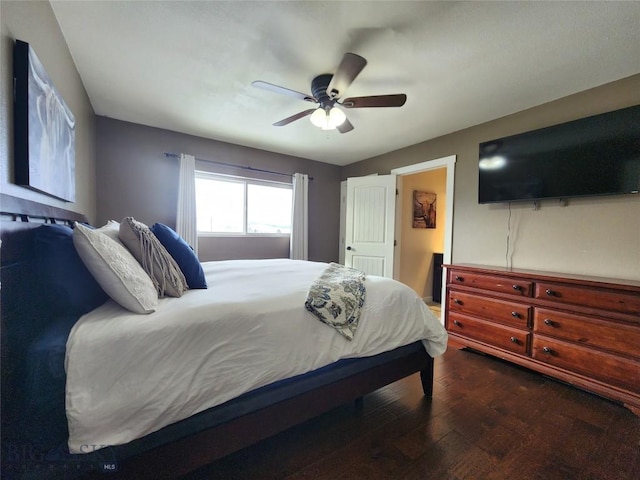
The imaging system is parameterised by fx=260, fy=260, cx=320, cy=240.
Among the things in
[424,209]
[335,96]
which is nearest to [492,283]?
[335,96]

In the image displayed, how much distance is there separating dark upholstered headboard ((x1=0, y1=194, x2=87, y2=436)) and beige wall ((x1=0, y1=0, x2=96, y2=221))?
14 cm

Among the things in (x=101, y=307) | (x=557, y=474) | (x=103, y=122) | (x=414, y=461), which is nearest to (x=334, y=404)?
(x=414, y=461)

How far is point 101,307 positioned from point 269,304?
695 millimetres

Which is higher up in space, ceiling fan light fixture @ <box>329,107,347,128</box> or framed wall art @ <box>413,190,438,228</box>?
ceiling fan light fixture @ <box>329,107,347,128</box>

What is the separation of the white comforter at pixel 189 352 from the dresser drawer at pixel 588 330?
4.74ft

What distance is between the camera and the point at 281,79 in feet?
6.86

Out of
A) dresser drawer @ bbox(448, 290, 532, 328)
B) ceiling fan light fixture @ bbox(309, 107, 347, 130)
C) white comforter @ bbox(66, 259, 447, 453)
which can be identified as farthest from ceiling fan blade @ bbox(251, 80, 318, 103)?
dresser drawer @ bbox(448, 290, 532, 328)

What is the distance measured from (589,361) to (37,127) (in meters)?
3.51

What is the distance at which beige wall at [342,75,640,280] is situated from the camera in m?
2.01

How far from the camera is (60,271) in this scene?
3.24 ft

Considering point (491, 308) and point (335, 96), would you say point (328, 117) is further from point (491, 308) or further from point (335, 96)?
point (491, 308)

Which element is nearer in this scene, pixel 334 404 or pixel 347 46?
→ pixel 334 404

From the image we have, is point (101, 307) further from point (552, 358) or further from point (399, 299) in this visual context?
point (552, 358)

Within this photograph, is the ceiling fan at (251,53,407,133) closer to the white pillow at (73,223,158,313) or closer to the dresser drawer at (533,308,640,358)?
the white pillow at (73,223,158,313)
